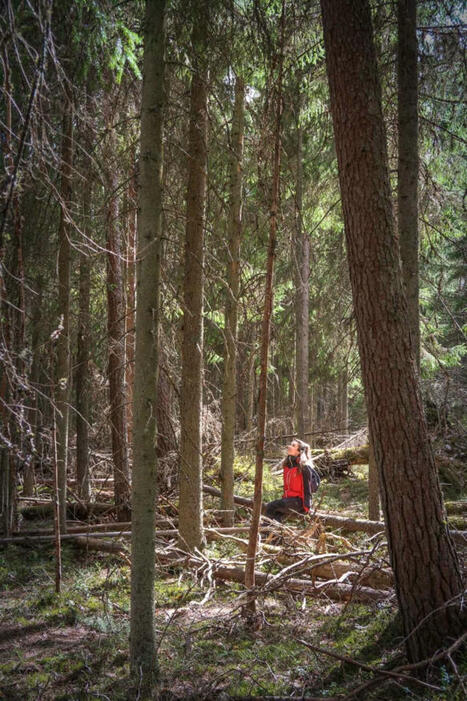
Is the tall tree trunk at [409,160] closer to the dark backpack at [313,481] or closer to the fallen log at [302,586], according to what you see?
the fallen log at [302,586]

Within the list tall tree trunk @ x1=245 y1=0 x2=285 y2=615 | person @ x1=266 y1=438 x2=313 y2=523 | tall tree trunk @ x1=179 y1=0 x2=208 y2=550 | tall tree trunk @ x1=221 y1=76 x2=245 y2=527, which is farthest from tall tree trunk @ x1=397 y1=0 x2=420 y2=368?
person @ x1=266 y1=438 x2=313 y2=523

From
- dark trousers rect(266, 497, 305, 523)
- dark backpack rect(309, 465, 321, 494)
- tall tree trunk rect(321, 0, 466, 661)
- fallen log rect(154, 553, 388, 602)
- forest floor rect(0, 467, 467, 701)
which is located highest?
tall tree trunk rect(321, 0, 466, 661)

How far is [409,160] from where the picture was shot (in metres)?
6.35

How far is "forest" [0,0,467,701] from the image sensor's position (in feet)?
13.5

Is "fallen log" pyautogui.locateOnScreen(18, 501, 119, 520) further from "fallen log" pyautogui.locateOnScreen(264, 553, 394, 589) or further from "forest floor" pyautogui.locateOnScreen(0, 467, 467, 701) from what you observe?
"fallen log" pyautogui.locateOnScreen(264, 553, 394, 589)

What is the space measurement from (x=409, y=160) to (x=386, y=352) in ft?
10.8

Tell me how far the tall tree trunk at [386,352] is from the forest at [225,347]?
0.06ft

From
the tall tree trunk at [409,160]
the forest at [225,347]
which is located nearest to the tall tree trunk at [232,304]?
the forest at [225,347]

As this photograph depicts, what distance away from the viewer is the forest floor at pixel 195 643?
4184 mm

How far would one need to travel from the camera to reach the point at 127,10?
20.0ft

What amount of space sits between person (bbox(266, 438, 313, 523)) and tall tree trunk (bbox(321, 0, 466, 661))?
5.32 m

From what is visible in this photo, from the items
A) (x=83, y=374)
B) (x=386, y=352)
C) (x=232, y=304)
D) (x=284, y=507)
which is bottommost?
(x=284, y=507)

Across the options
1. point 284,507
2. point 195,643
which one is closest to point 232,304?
point 284,507

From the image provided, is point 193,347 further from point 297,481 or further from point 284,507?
point 284,507
